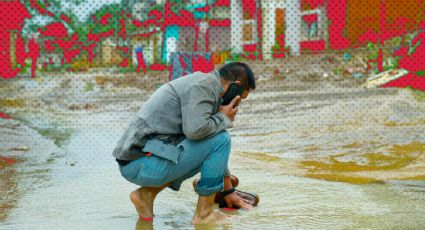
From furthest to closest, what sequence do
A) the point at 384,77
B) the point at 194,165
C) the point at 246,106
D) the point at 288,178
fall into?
the point at 384,77, the point at 246,106, the point at 288,178, the point at 194,165

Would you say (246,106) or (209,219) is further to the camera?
(246,106)

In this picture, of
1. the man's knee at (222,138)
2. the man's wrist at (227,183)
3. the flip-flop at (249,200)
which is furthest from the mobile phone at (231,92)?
the flip-flop at (249,200)

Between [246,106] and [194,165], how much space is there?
30.7 ft

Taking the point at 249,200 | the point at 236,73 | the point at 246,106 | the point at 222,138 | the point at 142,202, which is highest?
the point at 236,73

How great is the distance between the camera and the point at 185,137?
3.54 meters

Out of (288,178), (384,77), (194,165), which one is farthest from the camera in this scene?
(384,77)

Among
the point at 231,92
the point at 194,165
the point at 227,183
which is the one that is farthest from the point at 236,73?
the point at 227,183

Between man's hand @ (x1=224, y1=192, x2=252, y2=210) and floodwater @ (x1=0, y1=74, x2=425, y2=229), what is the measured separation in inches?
2.8

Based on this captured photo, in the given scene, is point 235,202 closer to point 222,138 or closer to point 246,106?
point 222,138

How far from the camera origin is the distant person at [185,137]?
338 centimetres

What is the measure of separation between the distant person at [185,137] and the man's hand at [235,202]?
0.43 m

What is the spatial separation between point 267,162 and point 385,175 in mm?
1279

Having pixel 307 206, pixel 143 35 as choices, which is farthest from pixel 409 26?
pixel 307 206

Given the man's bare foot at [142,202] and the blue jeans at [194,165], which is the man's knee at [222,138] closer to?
the blue jeans at [194,165]
